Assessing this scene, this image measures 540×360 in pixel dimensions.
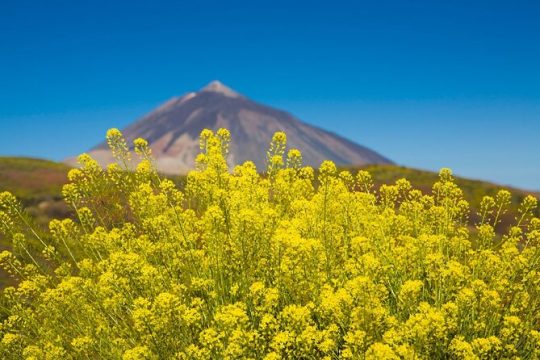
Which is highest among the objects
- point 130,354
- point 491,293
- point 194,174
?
point 194,174

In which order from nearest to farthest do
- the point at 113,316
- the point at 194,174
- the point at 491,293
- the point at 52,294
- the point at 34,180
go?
1. the point at 491,293
2. the point at 52,294
3. the point at 113,316
4. the point at 194,174
5. the point at 34,180

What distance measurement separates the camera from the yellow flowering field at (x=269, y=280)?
292 inches

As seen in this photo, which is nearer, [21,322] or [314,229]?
[314,229]

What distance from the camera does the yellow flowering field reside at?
7.43 meters

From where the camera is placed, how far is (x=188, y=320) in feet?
24.7

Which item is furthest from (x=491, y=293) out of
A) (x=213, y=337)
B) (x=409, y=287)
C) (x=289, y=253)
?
(x=213, y=337)

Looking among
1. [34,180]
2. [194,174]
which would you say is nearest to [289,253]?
[194,174]

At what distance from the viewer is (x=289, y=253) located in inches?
319

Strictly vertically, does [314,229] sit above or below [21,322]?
above

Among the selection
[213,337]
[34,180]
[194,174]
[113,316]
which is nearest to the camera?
[213,337]

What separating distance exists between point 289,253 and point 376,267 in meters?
1.45

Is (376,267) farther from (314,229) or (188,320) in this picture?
(188,320)

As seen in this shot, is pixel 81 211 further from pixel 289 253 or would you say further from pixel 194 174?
pixel 289 253

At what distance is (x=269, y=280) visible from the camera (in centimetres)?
974
